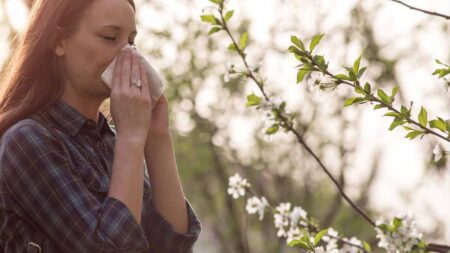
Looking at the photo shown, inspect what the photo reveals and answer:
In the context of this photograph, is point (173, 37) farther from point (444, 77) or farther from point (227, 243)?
point (444, 77)

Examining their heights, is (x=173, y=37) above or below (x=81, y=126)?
above

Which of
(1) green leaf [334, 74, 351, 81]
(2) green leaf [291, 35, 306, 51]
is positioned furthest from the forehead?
(1) green leaf [334, 74, 351, 81]

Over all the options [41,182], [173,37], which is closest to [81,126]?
[41,182]

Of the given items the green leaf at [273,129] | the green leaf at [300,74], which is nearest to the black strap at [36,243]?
the green leaf at [300,74]

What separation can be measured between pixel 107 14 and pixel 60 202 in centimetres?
50

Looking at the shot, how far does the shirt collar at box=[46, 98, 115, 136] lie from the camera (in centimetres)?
216

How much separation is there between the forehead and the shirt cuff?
455mm

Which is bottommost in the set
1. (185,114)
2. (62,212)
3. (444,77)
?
(62,212)

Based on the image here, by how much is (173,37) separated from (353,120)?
2.69m

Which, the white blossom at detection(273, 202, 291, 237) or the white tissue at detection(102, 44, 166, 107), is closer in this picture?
the white tissue at detection(102, 44, 166, 107)

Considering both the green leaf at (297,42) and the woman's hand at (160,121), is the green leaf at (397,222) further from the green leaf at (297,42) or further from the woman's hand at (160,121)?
the woman's hand at (160,121)

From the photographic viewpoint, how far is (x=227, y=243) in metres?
13.2

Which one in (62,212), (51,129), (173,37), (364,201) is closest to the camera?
(62,212)

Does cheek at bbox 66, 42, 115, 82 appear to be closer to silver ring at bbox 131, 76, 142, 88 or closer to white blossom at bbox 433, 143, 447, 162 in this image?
silver ring at bbox 131, 76, 142, 88
